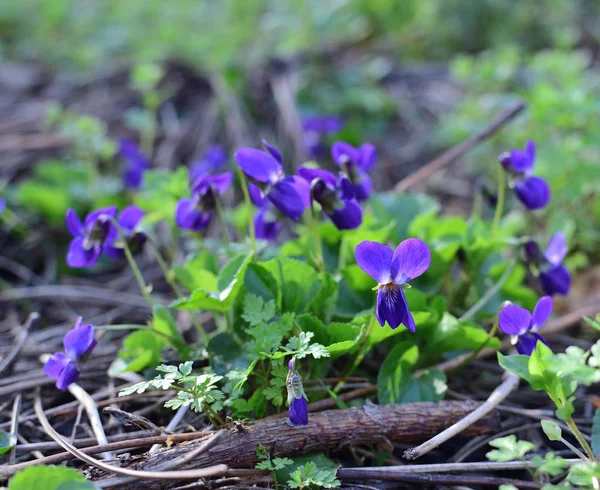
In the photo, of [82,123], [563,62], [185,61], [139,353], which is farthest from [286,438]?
[185,61]

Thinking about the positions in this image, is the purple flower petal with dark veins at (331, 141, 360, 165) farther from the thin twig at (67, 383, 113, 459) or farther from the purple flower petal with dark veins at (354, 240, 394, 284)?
the thin twig at (67, 383, 113, 459)

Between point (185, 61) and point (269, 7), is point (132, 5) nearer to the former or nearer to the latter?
point (269, 7)

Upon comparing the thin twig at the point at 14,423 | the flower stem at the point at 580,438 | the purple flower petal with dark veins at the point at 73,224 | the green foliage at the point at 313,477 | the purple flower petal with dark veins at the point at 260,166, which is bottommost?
the flower stem at the point at 580,438

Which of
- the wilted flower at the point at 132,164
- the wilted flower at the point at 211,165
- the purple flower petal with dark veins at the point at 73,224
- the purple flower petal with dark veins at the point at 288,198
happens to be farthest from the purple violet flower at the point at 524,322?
the wilted flower at the point at 132,164

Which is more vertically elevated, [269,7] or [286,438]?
[269,7]

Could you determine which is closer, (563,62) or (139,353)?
(139,353)

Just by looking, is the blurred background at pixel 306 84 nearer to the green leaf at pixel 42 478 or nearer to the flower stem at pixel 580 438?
the flower stem at pixel 580 438
